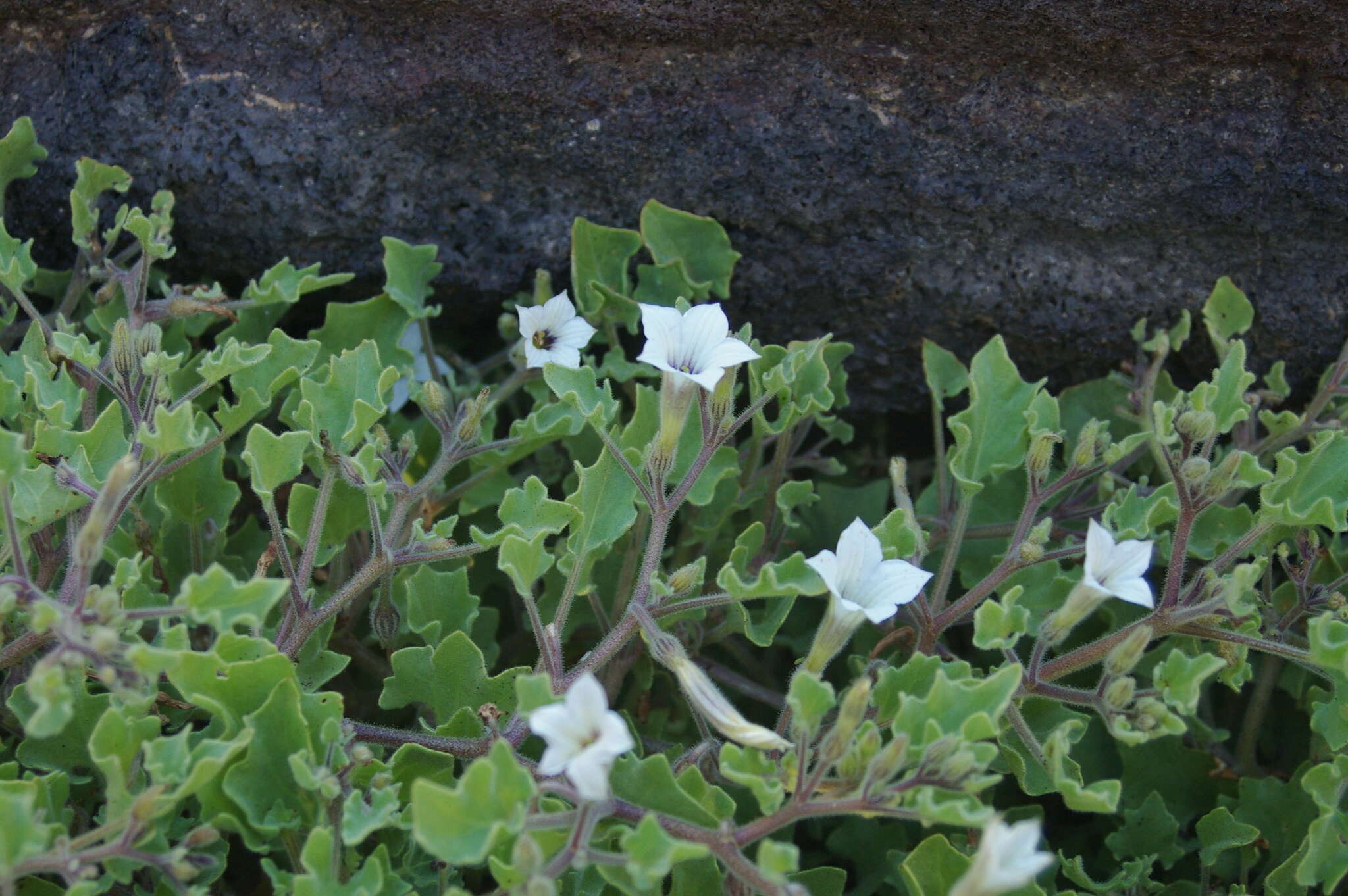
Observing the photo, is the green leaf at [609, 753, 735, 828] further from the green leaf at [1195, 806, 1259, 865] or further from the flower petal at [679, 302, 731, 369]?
the green leaf at [1195, 806, 1259, 865]

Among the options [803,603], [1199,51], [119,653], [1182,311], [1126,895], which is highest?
[1199,51]

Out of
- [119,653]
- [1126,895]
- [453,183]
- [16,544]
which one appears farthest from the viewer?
[453,183]

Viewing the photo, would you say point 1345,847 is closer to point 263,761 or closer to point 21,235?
point 263,761

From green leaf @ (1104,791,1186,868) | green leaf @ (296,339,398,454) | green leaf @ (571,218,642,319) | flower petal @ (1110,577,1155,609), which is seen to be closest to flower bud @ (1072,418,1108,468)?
flower petal @ (1110,577,1155,609)

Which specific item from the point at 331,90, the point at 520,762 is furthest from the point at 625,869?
the point at 331,90

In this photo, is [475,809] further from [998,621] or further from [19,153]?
[19,153]

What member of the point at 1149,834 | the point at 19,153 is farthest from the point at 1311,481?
the point at 19,153
